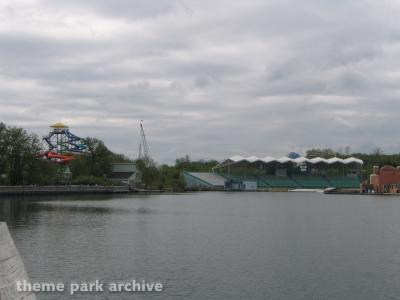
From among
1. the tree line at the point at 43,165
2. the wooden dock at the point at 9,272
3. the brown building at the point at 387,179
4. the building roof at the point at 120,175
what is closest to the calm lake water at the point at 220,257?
the wooden dock at the point at 9,272

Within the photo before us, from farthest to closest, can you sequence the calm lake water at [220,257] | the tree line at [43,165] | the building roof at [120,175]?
1. the building roof at [120,175]
2. the tree line at [43,165]
3. the calm lake water at [220,257]

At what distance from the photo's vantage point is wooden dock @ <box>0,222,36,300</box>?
10.1 metres

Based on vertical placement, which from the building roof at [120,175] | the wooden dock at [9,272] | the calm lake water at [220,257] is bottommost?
the calm lake water at [220,257]

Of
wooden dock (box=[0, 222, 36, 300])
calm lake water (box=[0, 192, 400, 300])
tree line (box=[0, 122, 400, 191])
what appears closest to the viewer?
wooden dock (box=[0, 222, 36, 300])

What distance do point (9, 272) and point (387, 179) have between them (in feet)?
461

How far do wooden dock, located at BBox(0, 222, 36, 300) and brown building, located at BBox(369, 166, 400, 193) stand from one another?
138 metres

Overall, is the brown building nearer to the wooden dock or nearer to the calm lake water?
the calm lake water

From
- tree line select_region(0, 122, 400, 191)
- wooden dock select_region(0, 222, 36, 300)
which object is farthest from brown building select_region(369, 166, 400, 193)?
wooden dock select_region(0, 222, 36, 300)

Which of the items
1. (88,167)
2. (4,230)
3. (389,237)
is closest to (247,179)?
(88,167)

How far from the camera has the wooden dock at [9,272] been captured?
10062 mm

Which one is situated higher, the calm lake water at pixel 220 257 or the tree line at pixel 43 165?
the tree line at pixel 43 165

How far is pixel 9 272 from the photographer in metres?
10.6

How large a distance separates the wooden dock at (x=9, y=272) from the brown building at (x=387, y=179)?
454 feet

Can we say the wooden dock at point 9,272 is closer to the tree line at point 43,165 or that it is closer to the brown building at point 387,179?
the tree line at point 43,165
